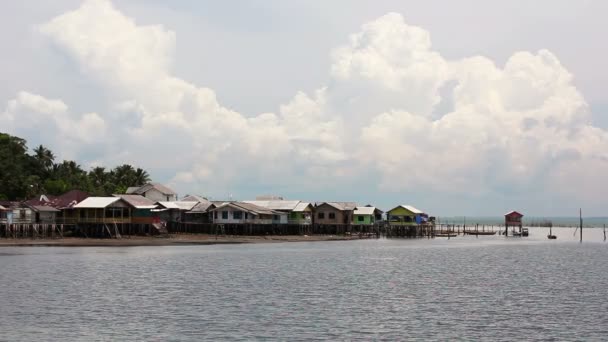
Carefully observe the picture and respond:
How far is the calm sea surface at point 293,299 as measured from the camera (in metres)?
33.8

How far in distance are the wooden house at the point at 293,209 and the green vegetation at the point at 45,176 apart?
30285mm

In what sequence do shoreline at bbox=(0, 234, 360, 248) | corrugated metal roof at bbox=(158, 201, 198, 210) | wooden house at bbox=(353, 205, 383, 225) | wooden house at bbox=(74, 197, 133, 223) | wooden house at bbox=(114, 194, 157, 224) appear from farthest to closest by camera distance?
wooden house at bbox=(353, 205, 383, 225), corrugated metal roof at bbox=(158, 201, 198, 210), wooden house at bbox=(114, 194, 157, 224), wooden house at bbox=(74, 197, 133, 223), shoreline at bbox=(0, 234, 360, 248)

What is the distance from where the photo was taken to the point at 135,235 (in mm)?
99375

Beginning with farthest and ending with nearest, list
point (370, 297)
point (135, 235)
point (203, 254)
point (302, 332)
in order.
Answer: point (135, 235) < point (203, 254) < point (370, 297) < point (302, 332)

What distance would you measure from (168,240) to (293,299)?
6064cm

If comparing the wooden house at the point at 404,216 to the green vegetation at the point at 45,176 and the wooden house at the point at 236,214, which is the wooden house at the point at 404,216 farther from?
the green vegetation at the point at 45,176

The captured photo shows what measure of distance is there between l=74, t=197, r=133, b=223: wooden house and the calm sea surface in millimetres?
19028

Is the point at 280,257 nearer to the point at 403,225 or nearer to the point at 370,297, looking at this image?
the point at 370,297

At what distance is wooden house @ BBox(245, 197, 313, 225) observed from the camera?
399ft

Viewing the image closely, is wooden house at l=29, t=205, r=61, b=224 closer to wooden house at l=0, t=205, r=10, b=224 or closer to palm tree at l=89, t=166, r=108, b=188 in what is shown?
wooden house at l=0, t=205, r=10, b=224

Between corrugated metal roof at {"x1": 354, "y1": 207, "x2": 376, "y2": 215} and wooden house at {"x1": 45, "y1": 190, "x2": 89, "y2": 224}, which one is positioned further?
corrugated metal roof at {"x1": 354, "y1": 207, "x2": 376, "y2": 215}

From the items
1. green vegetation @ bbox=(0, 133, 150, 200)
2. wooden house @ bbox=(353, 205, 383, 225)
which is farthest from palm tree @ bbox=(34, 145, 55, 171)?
wooden house @ bbox=(353, 205, 383, 225)

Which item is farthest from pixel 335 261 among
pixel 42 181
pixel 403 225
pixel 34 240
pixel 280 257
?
pixel 42 181

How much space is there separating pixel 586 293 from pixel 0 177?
310ft
